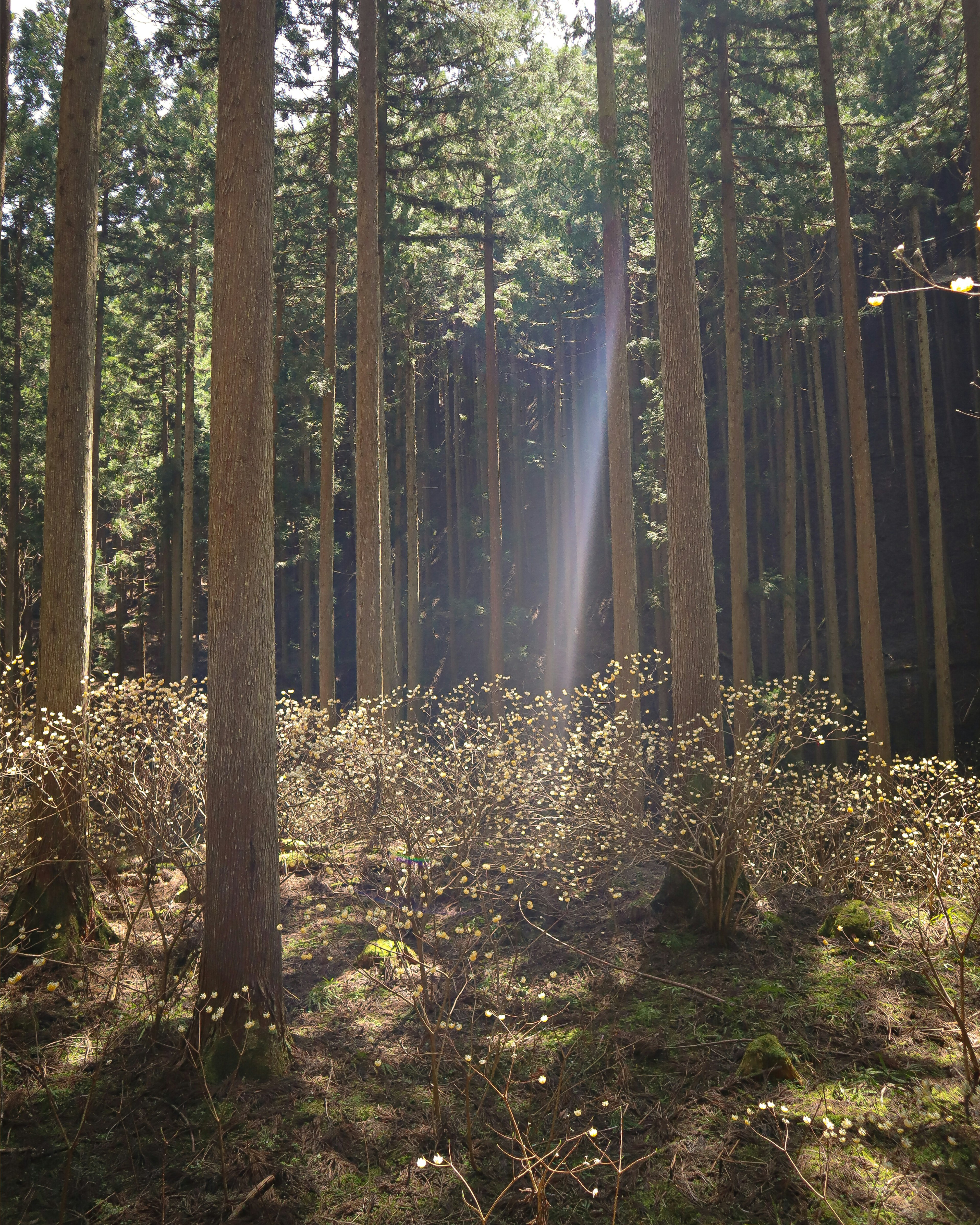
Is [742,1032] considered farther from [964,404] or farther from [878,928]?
[964,404]

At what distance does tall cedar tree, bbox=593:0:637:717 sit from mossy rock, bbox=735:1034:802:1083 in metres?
5.69

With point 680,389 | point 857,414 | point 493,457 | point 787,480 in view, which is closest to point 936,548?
point 787,480

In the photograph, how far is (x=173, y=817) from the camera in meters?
6.19

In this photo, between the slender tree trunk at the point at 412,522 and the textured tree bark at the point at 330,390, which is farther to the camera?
the slender tree trunk at the point at 412,522

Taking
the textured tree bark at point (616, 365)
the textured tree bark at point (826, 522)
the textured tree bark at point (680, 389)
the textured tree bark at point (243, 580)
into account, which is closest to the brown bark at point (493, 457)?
the textured tree bark at point (616, 365)

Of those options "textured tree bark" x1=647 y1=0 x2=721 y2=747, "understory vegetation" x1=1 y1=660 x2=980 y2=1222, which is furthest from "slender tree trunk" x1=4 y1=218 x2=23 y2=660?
"textured tree bark" x1=647 y1=0 x2=721 y2=747

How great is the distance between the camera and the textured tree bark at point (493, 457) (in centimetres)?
1709

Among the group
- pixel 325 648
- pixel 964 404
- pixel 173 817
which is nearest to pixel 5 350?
pixel 325 648

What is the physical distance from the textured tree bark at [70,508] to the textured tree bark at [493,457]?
36.7 ft

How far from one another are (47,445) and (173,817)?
9.99 feet

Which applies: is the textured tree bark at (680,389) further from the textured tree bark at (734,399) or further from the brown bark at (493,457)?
the brown bark at (493,457)

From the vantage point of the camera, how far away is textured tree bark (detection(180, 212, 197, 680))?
59.1ft

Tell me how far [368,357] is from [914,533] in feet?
42.8

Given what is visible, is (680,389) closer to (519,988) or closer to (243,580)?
(243,580)
